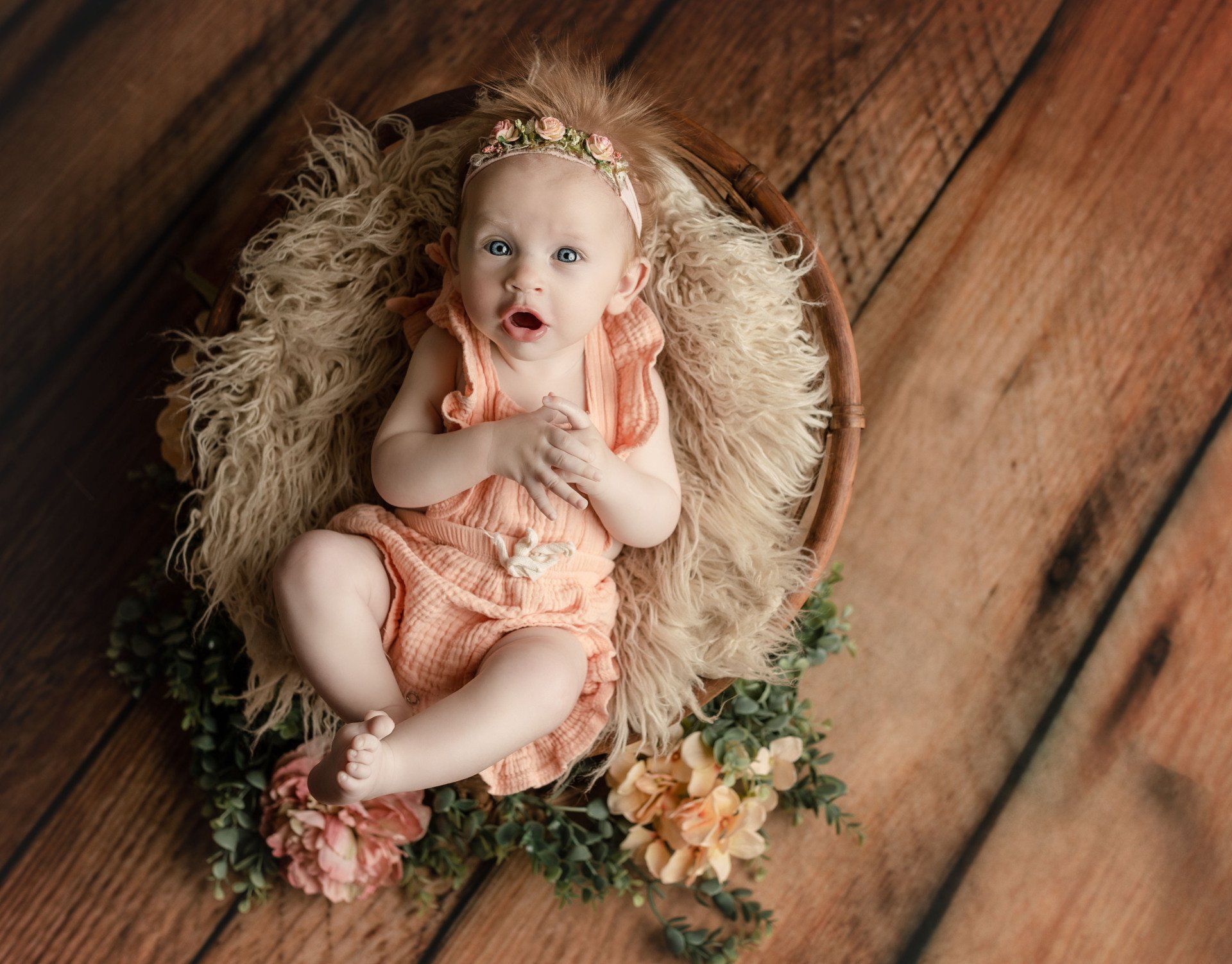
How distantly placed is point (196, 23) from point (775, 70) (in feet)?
3.67

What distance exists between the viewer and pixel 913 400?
69.9 inches

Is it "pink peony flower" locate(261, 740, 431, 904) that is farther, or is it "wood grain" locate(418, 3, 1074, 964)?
"wood grain" locate(418, 3, 1074, 964)

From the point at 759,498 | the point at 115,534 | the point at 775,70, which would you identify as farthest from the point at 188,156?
the point at 759,498

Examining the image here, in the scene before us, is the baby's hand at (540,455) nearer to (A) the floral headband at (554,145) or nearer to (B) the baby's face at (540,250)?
(B) the baby's face at (540,250)

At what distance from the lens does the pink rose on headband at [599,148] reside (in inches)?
50.8

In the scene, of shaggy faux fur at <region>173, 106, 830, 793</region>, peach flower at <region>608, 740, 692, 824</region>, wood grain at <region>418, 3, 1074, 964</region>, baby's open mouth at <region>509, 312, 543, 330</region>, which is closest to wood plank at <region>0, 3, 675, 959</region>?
wood grain at <region>418, 3, 1074, 964</region>

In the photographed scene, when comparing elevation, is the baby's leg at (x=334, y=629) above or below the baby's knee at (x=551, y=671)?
below

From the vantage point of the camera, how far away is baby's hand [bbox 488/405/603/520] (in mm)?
1226

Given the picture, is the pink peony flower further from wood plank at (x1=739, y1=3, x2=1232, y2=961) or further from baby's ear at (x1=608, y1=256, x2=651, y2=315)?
baby's ear at (x1=608, y1=256, x2=651, y2=315)

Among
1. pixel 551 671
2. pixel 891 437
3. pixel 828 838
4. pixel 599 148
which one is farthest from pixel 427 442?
pixel 828 838

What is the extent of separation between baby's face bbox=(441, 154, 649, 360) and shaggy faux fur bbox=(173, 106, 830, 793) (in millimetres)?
197

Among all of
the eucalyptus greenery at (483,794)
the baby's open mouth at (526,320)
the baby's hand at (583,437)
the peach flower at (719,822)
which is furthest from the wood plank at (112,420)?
the peach flower at (719,822)

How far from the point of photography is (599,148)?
1294 millimetres

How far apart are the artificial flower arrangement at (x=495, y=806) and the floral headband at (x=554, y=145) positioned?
1.96 ft
